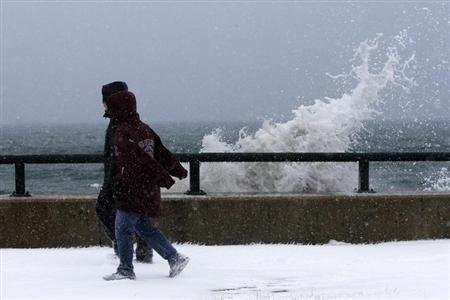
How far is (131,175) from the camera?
658 centimetres

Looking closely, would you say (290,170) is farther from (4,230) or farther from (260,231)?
(4,230)

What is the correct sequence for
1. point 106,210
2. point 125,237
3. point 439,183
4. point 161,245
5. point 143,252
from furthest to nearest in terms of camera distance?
point 439,183 < point 143,252 < point 106,210 < point 161,245 < point 125,237

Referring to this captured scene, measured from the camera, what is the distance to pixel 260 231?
8.40 metres

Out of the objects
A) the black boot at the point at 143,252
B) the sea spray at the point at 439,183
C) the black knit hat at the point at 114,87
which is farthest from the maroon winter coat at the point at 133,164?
the sea spray at the point at 439,183

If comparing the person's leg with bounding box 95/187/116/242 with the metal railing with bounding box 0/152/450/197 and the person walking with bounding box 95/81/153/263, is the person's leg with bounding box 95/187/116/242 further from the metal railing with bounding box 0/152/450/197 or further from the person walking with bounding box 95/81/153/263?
the metal railing with bounding box 0/152/450/197

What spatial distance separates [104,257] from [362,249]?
242 cm

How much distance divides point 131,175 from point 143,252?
1220 millimetres

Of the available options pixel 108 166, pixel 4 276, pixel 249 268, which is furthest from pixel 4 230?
pixel 249 268

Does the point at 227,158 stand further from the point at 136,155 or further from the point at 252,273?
the point at 136,155

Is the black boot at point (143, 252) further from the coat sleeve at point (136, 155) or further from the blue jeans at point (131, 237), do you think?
the coat sleeve at point (136, 155)

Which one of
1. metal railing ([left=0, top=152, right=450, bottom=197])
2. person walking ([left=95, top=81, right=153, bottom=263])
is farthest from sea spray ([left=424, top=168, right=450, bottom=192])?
person walking ([left=95, top=81, right=153, bottom=263])

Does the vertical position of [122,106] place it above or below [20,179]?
above

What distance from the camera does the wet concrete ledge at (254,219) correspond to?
8.30 metres

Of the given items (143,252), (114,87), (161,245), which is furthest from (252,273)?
(114,87)
